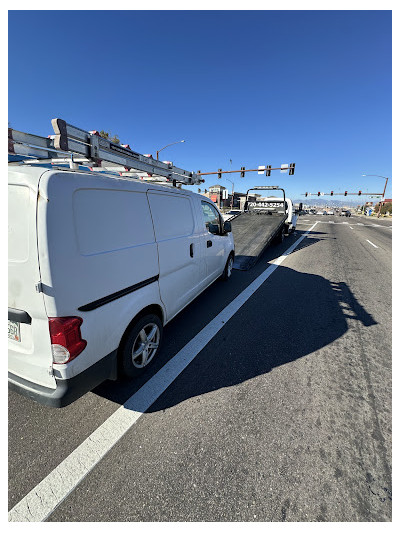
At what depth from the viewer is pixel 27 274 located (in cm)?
159

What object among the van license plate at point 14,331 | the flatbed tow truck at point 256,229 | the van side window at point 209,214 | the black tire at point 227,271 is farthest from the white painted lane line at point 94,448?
the flatbed tow truck at point 256,229

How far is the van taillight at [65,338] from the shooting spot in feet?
5.31

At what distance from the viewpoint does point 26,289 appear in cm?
162

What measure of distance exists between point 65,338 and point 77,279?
0.44 m

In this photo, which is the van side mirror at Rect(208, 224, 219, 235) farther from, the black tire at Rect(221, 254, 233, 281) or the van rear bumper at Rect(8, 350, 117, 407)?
the van rear bumper at Rect(8, 350, 117, 407)

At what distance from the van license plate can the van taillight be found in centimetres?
38

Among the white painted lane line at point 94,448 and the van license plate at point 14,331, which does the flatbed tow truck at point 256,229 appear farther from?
the van license plate at point 14,331

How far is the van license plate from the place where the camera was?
1.77 meters

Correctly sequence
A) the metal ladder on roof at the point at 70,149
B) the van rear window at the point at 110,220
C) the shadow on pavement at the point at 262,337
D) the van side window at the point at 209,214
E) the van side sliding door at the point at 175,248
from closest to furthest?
the van rear window at the point at 110,220 < the metal ladder on roof at the point at 70,149 < the shadow on pavement at the point at 262,337 < the van side sliding door at the point at 175,248 < the van side window at the point at 209,214

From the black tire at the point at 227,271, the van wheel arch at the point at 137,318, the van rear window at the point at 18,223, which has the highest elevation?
the van rear window at the point at 18,223

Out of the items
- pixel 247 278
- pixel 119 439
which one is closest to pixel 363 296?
pixel 247 278

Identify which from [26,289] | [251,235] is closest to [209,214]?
[26,289]

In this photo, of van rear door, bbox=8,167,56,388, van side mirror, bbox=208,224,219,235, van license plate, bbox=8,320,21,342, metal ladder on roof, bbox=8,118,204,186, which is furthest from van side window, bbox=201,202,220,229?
van license plate, bbox=8,320,21,342

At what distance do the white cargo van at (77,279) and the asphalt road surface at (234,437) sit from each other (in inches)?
17.6
